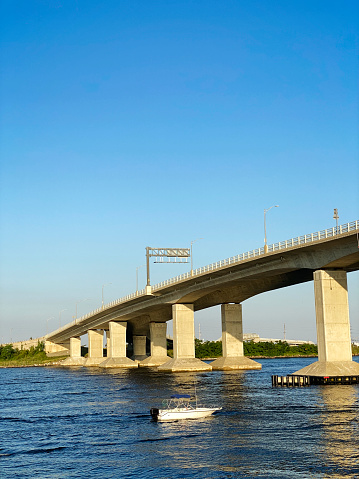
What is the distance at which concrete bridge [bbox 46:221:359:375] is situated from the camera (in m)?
70.6

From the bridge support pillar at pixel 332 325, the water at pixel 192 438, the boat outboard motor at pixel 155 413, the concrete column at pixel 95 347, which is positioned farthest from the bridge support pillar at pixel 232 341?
the boat outboard motor at pixel 155 413

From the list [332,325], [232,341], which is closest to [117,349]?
[232,341]

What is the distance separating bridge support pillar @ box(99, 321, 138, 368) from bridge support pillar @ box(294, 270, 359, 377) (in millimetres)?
73871

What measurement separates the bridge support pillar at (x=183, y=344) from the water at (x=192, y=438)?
43502 millimetres

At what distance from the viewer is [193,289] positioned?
Result: 343 feet

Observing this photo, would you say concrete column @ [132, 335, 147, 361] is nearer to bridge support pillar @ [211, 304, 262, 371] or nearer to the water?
bridge support pillar @ [211, 304, 262, 371]

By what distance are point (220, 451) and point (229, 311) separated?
82.2 metres

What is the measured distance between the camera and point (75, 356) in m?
179

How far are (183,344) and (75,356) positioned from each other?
78.6 meters

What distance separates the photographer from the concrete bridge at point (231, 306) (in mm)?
70625

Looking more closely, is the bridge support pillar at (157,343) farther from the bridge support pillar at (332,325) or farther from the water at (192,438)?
the water at (192,438)

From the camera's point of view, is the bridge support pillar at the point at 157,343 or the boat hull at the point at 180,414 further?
the bridge support pillar at the point at 157,343

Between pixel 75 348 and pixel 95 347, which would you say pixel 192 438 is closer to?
pixel 95 347

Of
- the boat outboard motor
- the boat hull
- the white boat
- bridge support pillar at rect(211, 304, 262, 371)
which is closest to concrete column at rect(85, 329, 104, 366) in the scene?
bridge support pillar at rect(211, 304, 262, 371)
